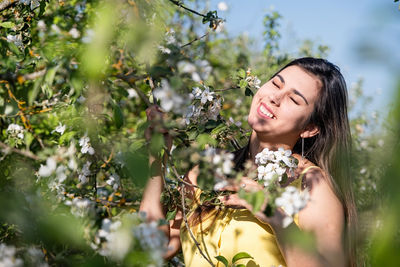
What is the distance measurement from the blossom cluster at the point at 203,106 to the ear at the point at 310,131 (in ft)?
1.31

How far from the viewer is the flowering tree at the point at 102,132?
2.84ft

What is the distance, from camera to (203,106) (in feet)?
5.94

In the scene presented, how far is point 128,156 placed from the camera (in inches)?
34.5

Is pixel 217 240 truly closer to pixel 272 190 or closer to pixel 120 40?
pixel 272 190

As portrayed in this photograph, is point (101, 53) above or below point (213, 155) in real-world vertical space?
above

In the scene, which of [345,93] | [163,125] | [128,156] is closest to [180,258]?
[345,93]

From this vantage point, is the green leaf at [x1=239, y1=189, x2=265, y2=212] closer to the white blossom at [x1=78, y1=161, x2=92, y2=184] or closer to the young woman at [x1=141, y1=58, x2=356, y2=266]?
the young woman at [x1=141, y1=58, x2=356, y2=266]

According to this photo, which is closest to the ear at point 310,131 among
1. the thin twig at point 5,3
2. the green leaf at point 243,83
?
the green leaf at point 243,83

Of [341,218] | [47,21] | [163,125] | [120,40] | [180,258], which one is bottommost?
[180,258]

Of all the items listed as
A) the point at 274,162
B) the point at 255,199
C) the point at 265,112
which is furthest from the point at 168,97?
the point at 265,112

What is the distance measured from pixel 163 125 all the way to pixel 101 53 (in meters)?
0.45

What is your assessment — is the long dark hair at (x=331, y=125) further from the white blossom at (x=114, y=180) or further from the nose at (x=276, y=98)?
the white blossom at (x=114, y=180)

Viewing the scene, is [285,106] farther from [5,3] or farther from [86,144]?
[5,3]

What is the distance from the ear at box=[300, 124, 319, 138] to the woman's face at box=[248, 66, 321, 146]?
0.04 meters
